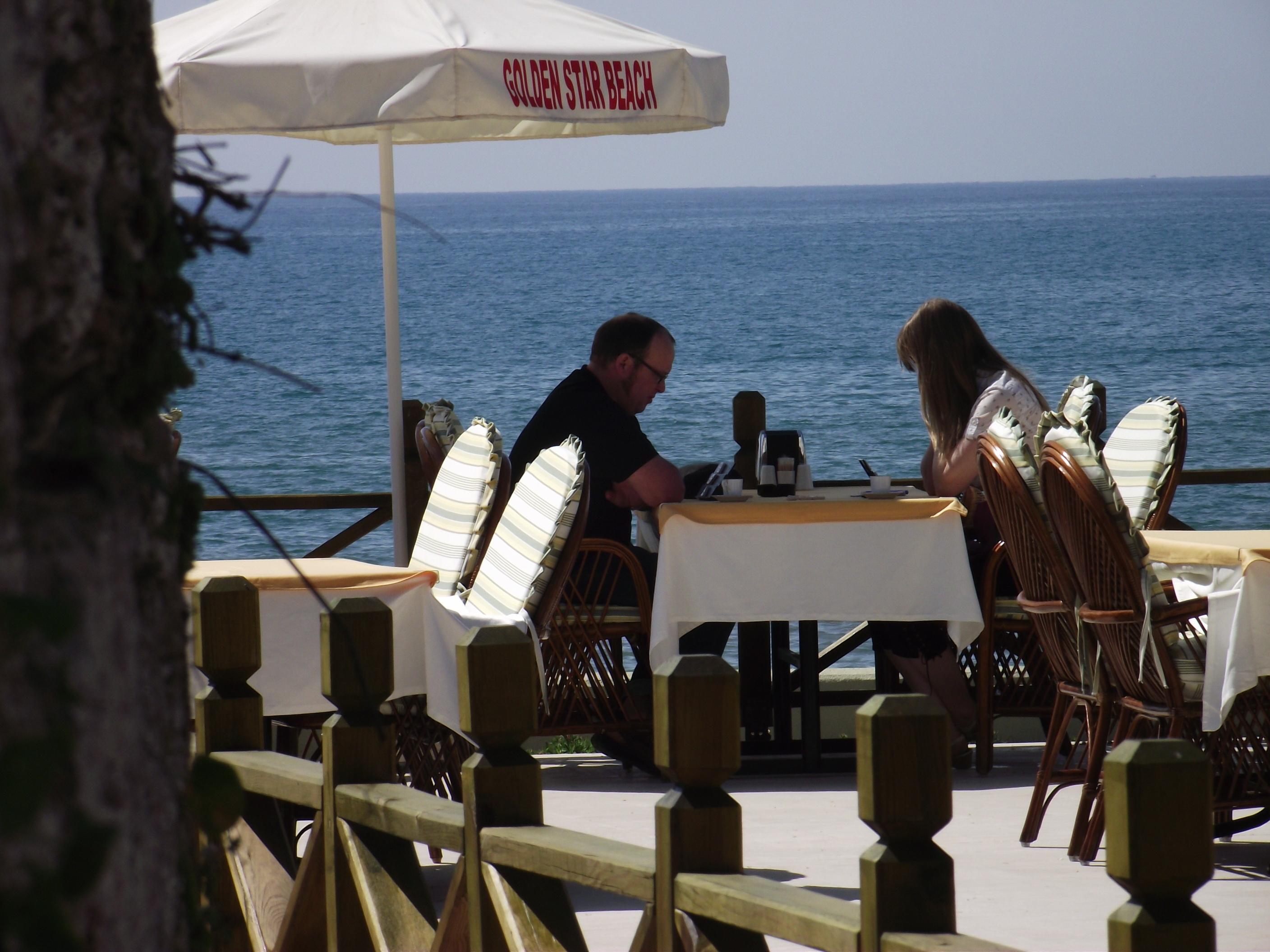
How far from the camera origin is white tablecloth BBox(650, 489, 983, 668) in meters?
4.57

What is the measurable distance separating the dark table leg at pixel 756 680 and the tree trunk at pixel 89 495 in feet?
14.7

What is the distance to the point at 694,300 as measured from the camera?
76688 mm

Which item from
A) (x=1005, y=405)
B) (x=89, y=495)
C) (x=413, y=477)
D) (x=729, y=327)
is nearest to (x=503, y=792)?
(x=89, y=495)

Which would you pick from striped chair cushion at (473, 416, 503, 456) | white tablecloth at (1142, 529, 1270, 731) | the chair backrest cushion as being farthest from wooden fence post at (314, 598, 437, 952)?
striped chair cushion at (473, 416, 503, 456)

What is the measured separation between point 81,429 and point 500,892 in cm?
116

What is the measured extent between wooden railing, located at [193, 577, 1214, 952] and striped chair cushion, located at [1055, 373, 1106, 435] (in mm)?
3186

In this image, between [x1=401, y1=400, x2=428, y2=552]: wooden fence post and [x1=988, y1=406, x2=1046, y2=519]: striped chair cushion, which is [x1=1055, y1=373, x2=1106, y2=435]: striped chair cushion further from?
[x1=401, y1=400, x2=428, y2=552]: wooden fence post

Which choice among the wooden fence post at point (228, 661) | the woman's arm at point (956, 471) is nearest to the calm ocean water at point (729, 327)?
the wooden fence post at point (228, 661)

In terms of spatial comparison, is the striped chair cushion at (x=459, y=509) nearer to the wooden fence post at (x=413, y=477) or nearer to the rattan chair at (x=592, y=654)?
the rattan chair at (x=592, y=654)

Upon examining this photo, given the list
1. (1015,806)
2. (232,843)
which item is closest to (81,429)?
(232,843)

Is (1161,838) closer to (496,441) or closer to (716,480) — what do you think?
(496,441)

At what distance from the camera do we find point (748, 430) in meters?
5.80

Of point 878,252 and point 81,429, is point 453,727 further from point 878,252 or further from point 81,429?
point 878,252

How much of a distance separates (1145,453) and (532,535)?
1.89 meters
